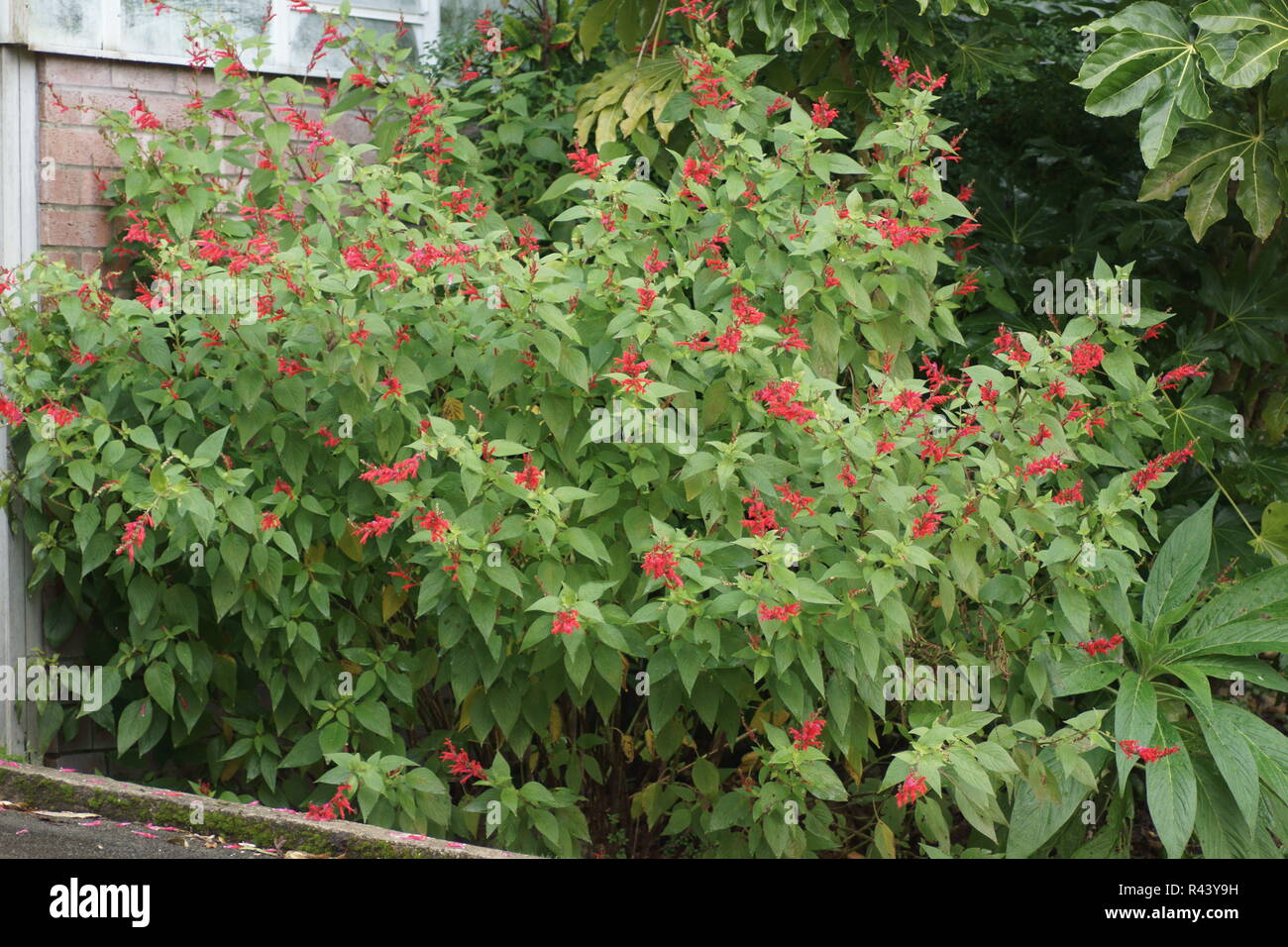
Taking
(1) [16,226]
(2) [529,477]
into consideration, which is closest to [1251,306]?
(2) [529,477]

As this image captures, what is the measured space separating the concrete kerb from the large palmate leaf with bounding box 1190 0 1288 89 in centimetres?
280

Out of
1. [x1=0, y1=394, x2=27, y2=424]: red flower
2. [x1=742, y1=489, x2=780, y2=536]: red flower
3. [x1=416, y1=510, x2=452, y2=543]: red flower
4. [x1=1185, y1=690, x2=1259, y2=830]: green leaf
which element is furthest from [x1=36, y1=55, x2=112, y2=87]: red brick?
[x1=1185, y1=690, x2=1259, y2=830]: green leaf

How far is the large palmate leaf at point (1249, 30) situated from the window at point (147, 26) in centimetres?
291

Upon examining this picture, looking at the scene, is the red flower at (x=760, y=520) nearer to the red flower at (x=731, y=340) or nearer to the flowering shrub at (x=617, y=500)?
the flowering shrub at (x=617, y=500)

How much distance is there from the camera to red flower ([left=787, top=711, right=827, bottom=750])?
3.11 m

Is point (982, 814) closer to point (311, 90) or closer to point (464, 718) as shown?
point (464, 718)

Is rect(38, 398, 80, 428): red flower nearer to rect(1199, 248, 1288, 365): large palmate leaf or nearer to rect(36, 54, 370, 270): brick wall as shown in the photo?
rect(36, 54, 370, 270): brick wall

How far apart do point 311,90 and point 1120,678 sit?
10.6 ft

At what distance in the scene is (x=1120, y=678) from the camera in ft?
12.1

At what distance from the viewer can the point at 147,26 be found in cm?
471

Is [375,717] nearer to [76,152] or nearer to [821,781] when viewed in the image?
[821,781]

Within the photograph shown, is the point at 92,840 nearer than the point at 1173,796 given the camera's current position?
Yes

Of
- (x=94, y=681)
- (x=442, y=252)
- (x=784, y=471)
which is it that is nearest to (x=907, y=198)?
(x=784, y=471)

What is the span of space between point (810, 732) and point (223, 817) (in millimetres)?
1455
